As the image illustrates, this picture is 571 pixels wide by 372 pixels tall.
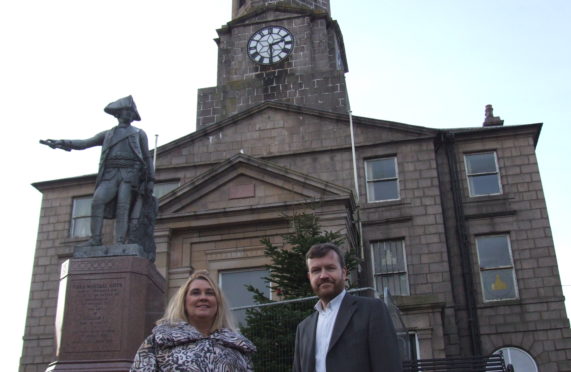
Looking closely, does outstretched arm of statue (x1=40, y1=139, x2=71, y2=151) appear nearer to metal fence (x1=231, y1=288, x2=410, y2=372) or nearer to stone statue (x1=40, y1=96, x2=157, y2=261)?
stone statue (x1=40, y1=96, x2=157, y2=261)

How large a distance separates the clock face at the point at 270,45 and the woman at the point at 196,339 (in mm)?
26376

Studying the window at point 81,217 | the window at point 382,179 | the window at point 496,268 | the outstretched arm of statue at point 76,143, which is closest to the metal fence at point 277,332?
the outstretched arm of statue at point 76,143

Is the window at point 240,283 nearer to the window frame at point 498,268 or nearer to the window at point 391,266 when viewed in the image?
the window at point 391,266

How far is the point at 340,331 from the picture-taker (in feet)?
15.5

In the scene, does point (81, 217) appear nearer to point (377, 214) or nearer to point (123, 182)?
point (377, 214)

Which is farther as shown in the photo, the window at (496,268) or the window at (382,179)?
the window at (382,179)

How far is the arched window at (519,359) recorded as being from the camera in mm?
20594

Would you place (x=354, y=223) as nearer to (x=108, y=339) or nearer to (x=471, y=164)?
(x=471, y=164)

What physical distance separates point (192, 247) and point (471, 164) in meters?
10.9

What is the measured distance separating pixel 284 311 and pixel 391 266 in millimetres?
9308

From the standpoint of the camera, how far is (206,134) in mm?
26078

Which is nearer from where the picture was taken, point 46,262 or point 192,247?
point 192,247

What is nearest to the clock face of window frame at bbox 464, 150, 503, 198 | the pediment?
window frame at bbox 464, 150, 503, 198

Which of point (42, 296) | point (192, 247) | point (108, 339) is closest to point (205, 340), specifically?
point (108, 339)
